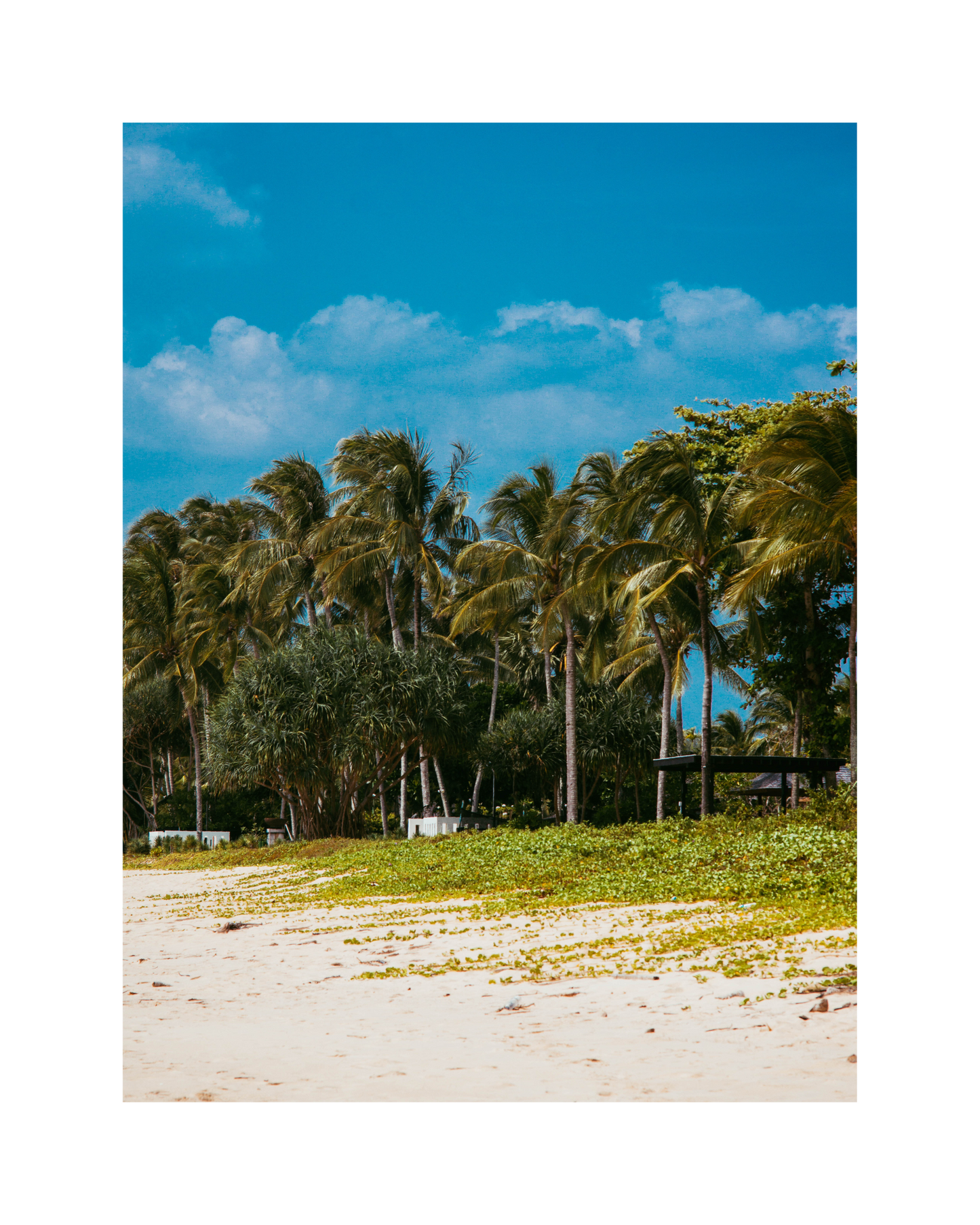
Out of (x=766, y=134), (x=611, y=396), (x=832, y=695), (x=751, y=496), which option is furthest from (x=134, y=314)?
(x=832, y=695)

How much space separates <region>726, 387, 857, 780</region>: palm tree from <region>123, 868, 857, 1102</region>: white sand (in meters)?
7.31

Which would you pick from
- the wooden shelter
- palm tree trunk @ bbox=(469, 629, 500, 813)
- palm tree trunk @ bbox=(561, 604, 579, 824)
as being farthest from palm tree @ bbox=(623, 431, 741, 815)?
palm tree trunk @ bbox=(469, 629, 500, 813)

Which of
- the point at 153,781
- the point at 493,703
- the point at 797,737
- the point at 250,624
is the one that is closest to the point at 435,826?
the point at 493,703

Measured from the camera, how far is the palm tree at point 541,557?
2027cm

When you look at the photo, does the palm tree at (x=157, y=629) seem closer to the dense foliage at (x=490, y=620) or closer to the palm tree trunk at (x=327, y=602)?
the dense foliage at (x=490, y=620)

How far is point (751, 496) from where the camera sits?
14859mm

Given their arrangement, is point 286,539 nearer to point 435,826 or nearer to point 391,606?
point 391,606

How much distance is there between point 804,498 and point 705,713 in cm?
537

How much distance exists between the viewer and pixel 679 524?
16.9 m

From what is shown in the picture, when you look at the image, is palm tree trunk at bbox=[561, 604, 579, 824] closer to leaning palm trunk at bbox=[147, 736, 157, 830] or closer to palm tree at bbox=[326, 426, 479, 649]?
palm tree at bbox=[326, 426, 479, 649]

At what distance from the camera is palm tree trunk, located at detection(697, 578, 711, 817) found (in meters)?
16.2

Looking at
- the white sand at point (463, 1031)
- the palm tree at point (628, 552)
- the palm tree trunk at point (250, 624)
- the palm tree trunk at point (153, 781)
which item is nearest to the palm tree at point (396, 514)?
the palm tree trunk at point (250, 624)

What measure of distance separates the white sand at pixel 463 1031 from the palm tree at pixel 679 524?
1024cm

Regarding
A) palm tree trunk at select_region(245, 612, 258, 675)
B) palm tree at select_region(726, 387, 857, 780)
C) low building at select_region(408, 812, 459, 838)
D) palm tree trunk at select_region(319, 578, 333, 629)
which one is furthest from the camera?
palm tree trunk at select_region(245, 612, 258, 675)
